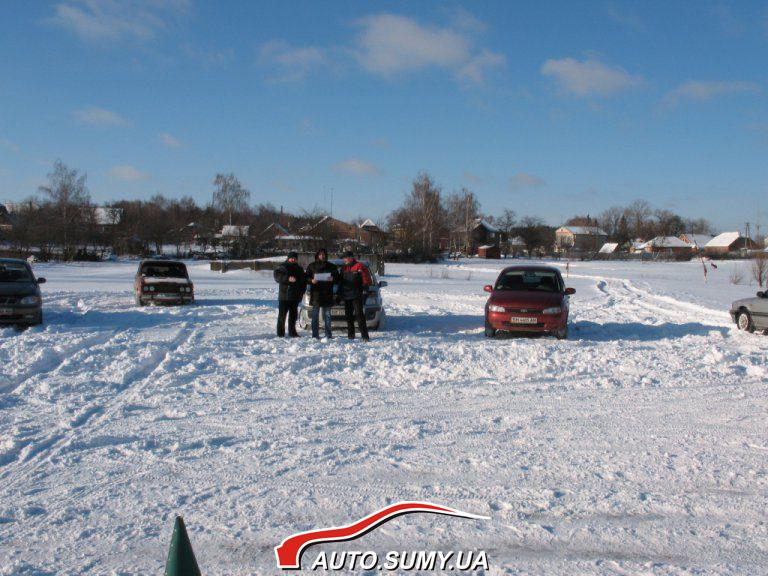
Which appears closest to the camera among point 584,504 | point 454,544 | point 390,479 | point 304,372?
point 454,544

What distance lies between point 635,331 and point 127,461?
1258 cm

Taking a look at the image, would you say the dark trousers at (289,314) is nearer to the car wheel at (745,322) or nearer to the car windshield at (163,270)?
the car windshield at (163,270)

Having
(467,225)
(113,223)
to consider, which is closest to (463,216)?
(467,225)

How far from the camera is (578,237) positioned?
147 meters

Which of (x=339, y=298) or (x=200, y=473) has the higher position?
(x=339, y=298)

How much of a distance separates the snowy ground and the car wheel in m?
2.96

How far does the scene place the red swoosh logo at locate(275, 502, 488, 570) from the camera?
157 inches

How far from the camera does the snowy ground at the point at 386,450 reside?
164 inches

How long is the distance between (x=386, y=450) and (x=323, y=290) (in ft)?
23.0

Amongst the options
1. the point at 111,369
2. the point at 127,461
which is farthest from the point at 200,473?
the point at 111,369

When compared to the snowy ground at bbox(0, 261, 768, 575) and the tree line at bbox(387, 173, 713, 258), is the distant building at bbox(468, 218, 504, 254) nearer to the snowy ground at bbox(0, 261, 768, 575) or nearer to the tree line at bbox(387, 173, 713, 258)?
the tree line at bbox(387, 173, 713, 258)

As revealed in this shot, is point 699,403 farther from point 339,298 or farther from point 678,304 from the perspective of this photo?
point 678,304

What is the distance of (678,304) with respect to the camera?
23312mm

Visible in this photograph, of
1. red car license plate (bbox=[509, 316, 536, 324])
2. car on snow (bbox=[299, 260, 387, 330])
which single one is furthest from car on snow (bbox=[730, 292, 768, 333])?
car on snow (bbox=[299, 260, 387, 330])
